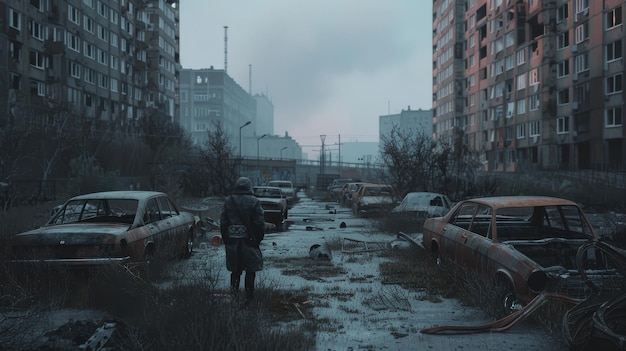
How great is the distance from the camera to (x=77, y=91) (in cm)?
4866

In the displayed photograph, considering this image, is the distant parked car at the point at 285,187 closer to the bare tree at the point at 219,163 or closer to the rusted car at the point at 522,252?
the bare tree at the point at 219,163

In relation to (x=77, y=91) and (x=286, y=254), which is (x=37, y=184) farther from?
(x=286, y=254)

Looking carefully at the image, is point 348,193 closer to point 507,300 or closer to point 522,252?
point 522,252

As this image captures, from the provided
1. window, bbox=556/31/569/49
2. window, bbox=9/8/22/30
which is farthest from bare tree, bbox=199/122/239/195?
window, bbox=556/31/569/49

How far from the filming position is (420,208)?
56.0ft

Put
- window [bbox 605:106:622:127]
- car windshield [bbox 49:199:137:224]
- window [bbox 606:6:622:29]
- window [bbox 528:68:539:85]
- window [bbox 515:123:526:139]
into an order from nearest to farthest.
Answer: car windshield [bbox 49:199:137:224] → window [bbox 606:6:622:29] → window [bbox 605:106:622:127] → window [bbox 528:68:539:85] → window [bbox 515:123:526:139]

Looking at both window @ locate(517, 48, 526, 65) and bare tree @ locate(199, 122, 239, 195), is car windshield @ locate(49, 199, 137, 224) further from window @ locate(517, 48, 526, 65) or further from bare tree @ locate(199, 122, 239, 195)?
window @ locate(517, 48, 526, 65)

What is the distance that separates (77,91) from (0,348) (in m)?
48.5

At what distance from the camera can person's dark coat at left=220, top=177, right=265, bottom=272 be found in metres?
6.57

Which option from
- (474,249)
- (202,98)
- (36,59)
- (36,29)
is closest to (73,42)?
(36,29)

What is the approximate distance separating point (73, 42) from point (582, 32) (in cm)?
4085

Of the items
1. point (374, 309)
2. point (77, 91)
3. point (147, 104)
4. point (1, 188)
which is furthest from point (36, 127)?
point (147, 104)

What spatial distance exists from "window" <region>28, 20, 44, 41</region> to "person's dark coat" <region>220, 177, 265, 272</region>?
41.0m

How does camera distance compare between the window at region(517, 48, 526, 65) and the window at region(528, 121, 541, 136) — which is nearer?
the window at region(528, 121, 541, 136)
